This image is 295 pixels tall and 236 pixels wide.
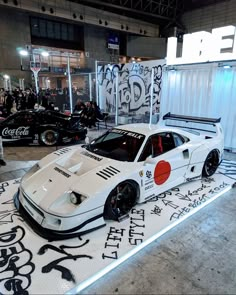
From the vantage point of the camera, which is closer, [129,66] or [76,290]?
[76,290]

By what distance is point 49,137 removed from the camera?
21.6ft

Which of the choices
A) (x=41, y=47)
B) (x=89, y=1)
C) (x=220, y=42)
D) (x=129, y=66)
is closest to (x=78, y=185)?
(x=220, y=42)

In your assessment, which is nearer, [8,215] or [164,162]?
[8,215]

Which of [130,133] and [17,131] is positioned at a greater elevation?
[130,133]

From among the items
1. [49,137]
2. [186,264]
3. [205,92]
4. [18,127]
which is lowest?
[186,264]

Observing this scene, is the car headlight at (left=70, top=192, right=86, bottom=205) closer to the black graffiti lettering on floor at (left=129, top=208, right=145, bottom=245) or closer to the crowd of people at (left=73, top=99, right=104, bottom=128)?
the black graffiti lettering on floor at (left=129, top=208, right=145, bottom=245)

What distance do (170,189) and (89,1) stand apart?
15068 mm

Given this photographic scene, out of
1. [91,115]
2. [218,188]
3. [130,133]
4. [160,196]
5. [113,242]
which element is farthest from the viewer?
[91,115]

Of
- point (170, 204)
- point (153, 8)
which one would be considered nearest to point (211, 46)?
point (170, 204)

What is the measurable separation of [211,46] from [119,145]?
4399mm

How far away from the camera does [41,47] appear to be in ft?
58.5

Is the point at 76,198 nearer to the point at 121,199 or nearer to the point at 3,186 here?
the point at 121,199

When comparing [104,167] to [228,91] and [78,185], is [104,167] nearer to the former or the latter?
[78,185]

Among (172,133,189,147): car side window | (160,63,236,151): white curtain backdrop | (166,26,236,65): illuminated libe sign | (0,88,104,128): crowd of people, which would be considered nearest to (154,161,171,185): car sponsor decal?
(172,133,189,147): car side window
